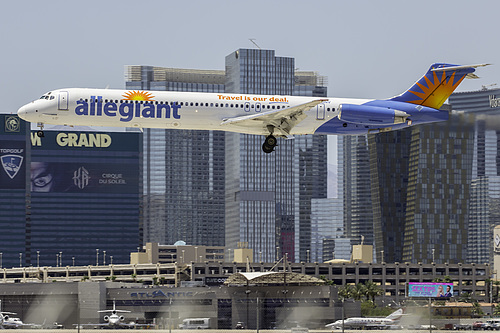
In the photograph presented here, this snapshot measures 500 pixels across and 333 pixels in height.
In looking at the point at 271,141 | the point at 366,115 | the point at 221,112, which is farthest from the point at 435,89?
the point at 221,112

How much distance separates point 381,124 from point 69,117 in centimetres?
2712

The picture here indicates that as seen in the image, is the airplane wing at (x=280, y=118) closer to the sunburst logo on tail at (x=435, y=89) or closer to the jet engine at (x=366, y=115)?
the jet engine at (x=366, y=115)

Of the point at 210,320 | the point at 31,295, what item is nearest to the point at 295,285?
the point at 210,320

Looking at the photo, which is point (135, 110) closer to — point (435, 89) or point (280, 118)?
point (280, 118)

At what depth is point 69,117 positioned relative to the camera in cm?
8625

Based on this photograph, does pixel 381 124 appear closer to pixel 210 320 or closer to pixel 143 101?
pixel 143 101

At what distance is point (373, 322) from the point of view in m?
115

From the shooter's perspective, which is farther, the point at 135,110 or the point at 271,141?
the point at 271,141

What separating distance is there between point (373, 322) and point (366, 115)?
35398 mm

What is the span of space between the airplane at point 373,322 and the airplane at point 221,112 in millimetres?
25841

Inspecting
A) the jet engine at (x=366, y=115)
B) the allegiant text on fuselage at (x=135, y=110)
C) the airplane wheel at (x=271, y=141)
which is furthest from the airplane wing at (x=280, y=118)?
the allegiant text on fuselage at (x=135, y=110)

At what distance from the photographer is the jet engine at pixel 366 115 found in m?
87.9

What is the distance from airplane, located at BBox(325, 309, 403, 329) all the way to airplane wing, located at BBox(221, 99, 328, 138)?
1083 inches

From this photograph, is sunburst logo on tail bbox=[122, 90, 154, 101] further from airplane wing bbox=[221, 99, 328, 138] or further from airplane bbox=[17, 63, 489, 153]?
airplane wing bbox=[221, 99, 328, 138]
